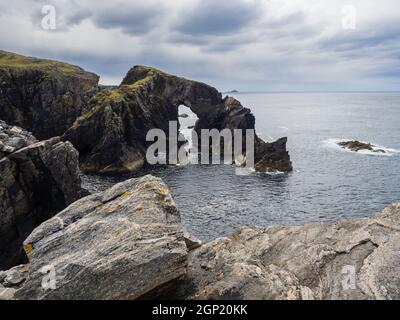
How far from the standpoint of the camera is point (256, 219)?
65.2 m

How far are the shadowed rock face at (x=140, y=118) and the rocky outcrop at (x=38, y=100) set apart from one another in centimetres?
1689

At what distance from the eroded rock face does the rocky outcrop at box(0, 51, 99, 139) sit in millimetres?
107014

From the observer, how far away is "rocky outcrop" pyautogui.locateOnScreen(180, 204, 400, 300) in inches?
660

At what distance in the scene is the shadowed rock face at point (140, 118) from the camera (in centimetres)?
10475

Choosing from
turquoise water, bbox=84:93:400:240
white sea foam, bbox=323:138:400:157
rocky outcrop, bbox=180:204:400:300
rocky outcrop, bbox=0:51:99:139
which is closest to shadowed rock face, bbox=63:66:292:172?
turquoise water, bbox=84:93:400:240

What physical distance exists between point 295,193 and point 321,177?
663 inches

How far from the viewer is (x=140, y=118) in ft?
397

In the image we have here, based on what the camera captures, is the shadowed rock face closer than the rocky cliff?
No

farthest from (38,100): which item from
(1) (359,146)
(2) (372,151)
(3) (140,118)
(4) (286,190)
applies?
(2) (372,151)

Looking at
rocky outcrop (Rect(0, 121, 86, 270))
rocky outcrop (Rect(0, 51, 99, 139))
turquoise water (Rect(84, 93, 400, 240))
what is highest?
rocky outcrop (Rect(0, 51, 99, 139))

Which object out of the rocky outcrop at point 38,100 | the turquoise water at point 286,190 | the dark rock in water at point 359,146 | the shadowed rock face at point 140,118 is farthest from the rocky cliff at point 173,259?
the dark rock in water at point 359,146

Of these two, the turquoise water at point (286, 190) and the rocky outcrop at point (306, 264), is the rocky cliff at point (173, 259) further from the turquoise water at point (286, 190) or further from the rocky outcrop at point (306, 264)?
the turquoise water at point (286, 190)

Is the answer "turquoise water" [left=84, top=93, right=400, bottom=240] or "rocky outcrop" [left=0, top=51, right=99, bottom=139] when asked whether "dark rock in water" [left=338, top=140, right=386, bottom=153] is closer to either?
"turquoise water" [left=84, top=93, right=400, bottom=240]
